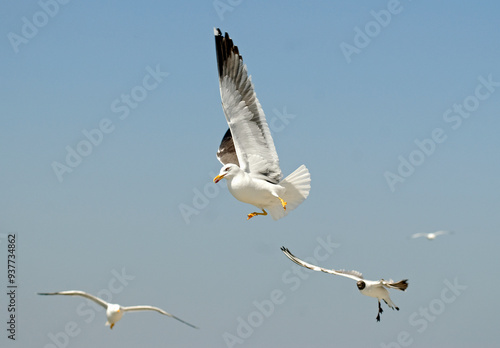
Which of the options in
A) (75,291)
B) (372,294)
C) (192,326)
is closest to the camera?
(192,326)

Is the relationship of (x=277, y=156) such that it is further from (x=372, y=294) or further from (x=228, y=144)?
(x=372, y=294)

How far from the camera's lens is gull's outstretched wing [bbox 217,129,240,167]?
63.5ft

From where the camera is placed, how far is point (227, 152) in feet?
65.2

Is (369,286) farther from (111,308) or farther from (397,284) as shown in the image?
(111,308)

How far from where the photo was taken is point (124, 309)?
16.9 metres

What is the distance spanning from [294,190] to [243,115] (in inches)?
68.9

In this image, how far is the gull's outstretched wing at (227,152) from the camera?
19.4 metres

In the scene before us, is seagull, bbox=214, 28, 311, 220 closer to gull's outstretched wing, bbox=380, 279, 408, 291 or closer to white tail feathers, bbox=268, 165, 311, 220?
white tail feathers, bbox=268, 165, 311, 220

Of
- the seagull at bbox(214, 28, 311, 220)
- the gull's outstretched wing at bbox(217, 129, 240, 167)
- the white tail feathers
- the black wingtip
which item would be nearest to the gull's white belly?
the seagull at bbox(214, 28, 311, 220)

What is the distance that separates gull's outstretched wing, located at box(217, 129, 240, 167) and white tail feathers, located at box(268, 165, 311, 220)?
1.67m

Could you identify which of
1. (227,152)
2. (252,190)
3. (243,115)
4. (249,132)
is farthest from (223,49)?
(227,152)

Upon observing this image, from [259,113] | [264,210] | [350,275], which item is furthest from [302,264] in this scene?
[259,113]

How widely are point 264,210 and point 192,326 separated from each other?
4135 millimetres

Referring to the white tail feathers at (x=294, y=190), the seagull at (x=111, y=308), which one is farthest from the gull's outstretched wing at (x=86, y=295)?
the white tail feathers at (x=294, y=190)
